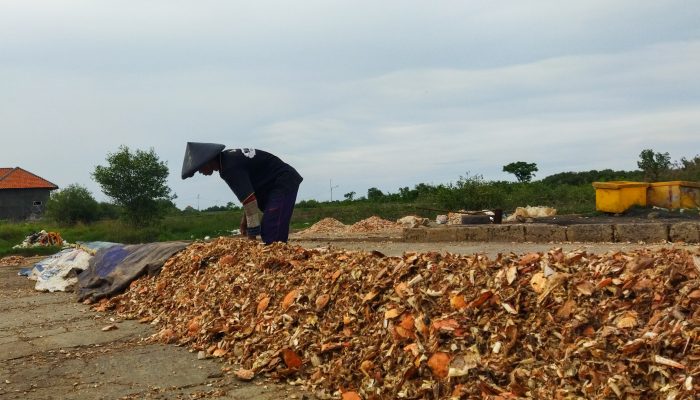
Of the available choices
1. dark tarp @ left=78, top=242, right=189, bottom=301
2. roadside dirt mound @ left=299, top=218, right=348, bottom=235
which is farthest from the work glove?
roadside dirt mound @ left=299, top=218, right=348, bottom=235

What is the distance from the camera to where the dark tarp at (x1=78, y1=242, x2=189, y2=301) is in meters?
7.16

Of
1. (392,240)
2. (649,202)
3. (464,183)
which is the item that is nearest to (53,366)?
(392,240)

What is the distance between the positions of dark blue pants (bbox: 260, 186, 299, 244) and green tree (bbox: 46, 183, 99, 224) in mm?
33378

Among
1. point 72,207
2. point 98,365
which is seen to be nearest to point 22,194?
point 72,207

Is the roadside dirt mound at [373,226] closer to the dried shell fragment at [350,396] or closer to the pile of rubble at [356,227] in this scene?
the pile of rubble at [356,227]

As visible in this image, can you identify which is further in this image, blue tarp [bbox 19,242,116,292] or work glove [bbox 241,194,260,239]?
blue tarp [bbox 19,242,116,292]

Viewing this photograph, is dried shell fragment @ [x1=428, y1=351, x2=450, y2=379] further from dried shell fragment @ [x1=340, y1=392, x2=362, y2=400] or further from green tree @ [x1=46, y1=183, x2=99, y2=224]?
green tree @ [x1=46, y1=183, x2=99, y2=224]

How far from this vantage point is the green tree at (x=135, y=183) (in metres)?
28.0

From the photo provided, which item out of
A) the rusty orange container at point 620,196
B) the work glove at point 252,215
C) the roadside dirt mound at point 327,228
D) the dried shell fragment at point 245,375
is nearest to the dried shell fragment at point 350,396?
the dried shell fragment at point 245,375

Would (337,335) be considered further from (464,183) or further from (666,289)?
(464,183)

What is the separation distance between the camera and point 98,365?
4.47 metres

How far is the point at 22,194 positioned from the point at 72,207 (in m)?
13.9

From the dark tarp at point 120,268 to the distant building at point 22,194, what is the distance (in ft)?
144

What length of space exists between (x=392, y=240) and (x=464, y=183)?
726 cm
